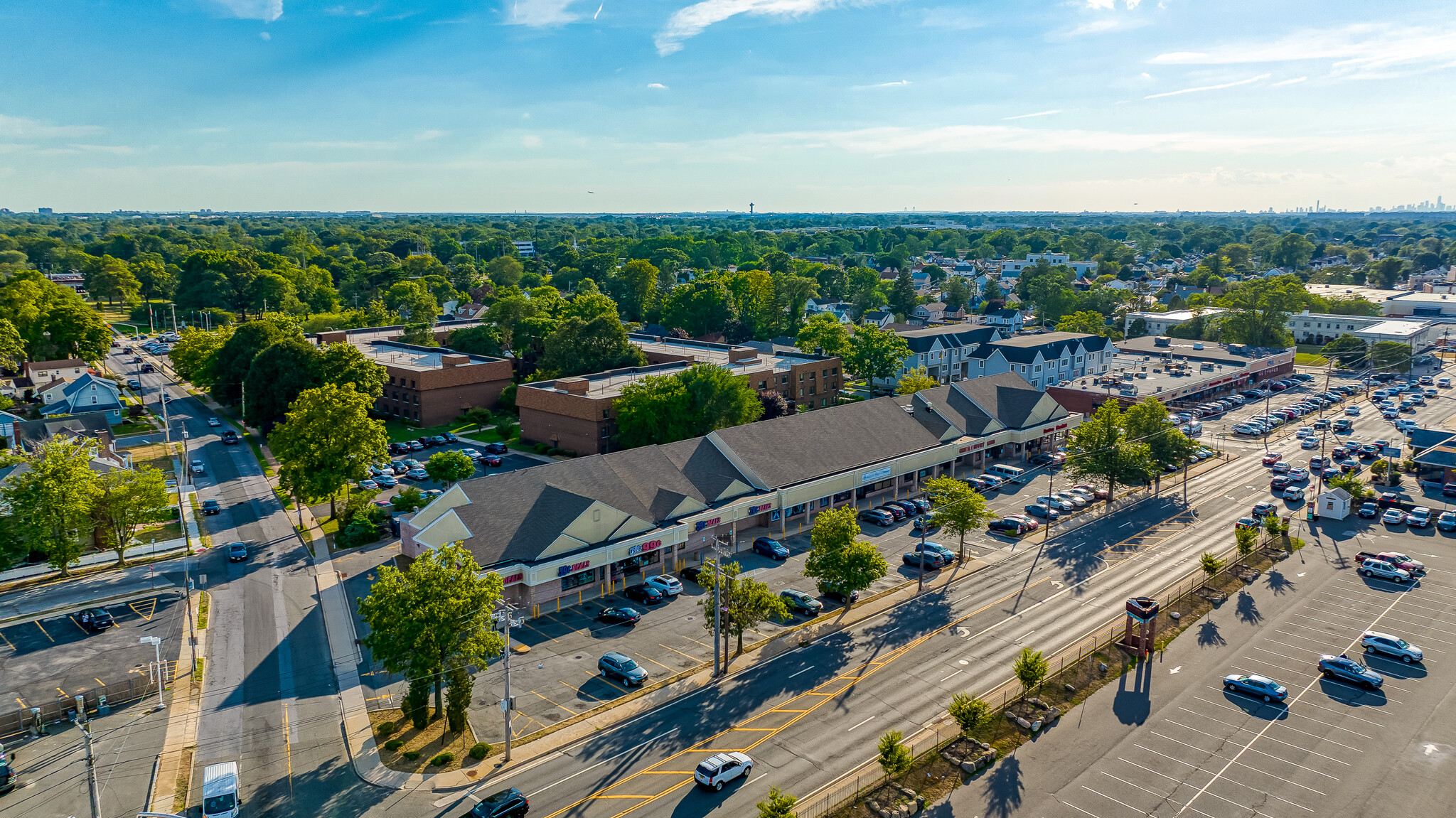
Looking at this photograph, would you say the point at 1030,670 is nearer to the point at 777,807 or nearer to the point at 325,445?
the point at 777,807

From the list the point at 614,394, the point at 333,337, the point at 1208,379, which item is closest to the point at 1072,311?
the point at 1208,379

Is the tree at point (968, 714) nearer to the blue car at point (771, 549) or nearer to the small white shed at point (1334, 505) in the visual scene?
the blue car at point (771, 549)

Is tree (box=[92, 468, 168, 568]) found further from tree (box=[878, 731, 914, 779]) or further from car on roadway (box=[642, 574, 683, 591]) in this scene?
tree (box=[878, 731, 914, 779])

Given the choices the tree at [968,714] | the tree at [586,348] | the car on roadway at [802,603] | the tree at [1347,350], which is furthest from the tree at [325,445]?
the tree at [1347,350]

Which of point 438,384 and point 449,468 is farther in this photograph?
point 438,384

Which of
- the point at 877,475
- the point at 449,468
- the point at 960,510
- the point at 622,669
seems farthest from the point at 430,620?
the point at 877,475

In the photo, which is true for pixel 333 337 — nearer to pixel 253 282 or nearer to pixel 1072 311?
pixel 253 282
